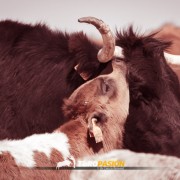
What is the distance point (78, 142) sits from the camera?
4.47 metres

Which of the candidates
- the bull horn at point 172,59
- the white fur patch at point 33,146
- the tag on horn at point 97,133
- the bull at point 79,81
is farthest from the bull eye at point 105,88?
the bull horn at point 172,59

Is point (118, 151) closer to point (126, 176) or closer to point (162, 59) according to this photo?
point (126, 176)

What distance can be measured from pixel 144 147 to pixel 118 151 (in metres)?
0.54

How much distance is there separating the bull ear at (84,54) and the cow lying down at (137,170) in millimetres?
900

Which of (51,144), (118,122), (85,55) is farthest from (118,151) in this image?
(85,55)

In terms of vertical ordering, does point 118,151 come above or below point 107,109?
below

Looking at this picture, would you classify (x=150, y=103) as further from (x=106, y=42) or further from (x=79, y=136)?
(x=79, y=136)

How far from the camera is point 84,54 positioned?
5379 millimetres

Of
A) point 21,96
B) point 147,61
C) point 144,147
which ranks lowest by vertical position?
point 144,147

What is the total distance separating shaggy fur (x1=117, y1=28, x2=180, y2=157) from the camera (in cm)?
524

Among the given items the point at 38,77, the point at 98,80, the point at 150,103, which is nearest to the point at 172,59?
the point at 150,103

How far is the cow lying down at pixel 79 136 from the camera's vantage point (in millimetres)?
4113

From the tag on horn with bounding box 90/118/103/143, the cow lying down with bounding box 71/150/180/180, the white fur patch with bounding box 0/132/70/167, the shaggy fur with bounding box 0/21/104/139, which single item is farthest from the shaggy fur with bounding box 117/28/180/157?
the white fur patch with bounding box 0/132/70/167

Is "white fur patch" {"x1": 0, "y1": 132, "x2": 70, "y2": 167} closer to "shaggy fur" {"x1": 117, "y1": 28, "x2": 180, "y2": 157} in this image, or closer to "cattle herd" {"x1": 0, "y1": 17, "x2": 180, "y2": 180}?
"cattle herd" {"x1": 0, "y1": 17, "x2": 180, "y2": 180}
